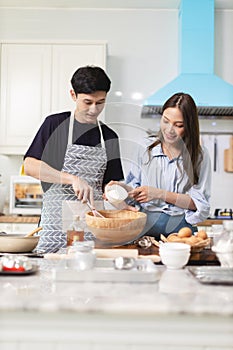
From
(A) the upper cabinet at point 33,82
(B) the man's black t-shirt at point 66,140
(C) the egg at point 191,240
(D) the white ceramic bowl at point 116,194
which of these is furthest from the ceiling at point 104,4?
(C) the egg at point 191,240

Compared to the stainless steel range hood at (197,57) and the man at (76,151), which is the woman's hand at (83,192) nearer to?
the man at (76,151)

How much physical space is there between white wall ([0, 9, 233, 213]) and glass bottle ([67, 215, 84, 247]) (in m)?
2.30

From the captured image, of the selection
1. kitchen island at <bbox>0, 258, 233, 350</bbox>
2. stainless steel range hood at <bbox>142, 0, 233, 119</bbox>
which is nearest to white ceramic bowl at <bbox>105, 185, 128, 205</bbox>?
kitchen island at <bbox>0, 258, 233, 350</bbox>

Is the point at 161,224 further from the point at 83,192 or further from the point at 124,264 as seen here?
the point at 124,264

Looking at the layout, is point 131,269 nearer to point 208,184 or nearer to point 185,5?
point 208,184

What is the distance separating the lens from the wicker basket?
1.91 meters

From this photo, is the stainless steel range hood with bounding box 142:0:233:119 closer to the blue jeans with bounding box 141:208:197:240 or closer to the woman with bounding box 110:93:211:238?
the woman with bounding box 110:93:211:238

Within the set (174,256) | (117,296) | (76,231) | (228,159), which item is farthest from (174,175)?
(228,159)

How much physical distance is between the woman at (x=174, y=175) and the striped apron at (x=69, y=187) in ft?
0.55

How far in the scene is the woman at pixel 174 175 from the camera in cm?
239

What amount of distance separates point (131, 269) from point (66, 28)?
3.22 m

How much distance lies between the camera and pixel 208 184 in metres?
2.45

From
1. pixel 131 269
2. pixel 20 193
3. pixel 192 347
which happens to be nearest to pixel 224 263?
pixel 131 269

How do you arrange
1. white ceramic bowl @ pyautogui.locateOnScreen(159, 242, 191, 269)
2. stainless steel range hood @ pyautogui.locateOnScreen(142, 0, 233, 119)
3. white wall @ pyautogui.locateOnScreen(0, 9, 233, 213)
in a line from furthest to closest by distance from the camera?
white wall @ pyautogui.locateOnScreen(0, 9, 233, 213), stainless steel range hood @ pyautogui.locateOnScreen(142, 0, 233, 119), white ceramic bowl @ pyautogui.locateOnScreen(159, 242, 191, 269)
